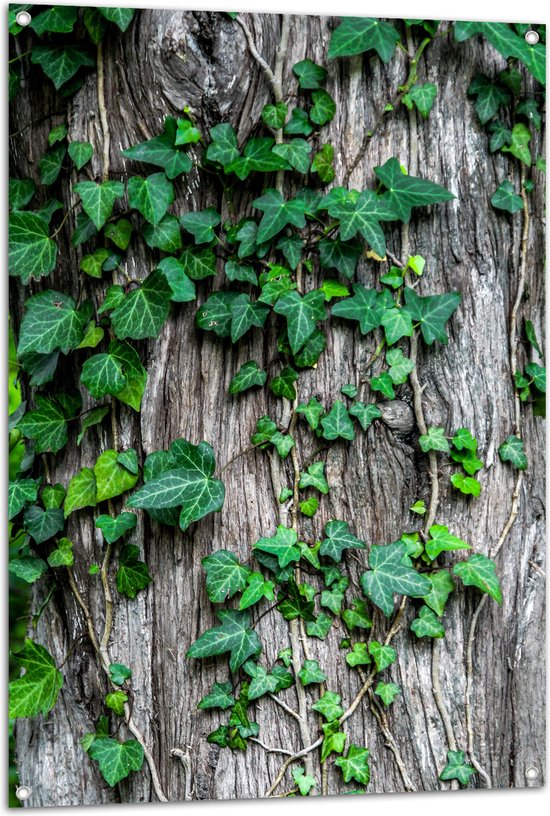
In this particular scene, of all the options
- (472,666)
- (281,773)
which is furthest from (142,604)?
(472,666)

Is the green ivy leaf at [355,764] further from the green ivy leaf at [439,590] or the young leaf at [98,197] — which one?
the young leaf at [98,197]

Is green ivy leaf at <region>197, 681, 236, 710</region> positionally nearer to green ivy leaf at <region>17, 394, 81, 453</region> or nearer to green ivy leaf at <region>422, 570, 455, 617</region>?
green ivy leaf at <region>422, 570, 455, 617</region>

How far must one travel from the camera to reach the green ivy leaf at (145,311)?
55.1 inches

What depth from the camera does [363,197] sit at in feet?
4.75

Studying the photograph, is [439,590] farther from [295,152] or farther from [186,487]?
[295,152]

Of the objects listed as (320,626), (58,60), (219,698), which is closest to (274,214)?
(58,60)

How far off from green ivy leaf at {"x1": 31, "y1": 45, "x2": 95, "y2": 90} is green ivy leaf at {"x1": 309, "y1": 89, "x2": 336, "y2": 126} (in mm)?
453

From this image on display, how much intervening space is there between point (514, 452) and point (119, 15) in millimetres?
1160

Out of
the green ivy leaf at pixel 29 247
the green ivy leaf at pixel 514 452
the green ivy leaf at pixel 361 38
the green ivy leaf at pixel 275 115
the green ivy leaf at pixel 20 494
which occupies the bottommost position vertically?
the green ivy leaf at pixel 20 494

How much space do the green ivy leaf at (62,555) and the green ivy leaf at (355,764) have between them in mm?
667

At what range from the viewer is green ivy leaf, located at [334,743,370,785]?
147 cm

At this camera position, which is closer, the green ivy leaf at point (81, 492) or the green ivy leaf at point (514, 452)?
the green ivy leaf at point (81, 492)

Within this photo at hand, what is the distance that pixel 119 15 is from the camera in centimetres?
138

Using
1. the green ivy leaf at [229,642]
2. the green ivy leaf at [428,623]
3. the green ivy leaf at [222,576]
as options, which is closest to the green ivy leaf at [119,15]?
the green ivy leaf at [222,576]
